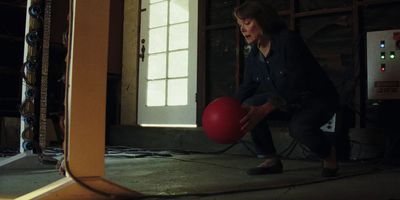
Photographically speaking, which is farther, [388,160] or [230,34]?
[230,34]

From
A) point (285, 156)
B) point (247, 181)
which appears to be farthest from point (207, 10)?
point (247, 181)

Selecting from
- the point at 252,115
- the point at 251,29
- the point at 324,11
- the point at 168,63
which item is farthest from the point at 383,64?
the point at 168,63

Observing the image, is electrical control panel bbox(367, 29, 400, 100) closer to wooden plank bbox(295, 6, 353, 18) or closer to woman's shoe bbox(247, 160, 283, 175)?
wooden plank bbox(295, 6, 353, 18)

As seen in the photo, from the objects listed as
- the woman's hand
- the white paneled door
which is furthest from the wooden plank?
the woman's hand

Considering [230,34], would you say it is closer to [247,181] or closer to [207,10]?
[207,10]

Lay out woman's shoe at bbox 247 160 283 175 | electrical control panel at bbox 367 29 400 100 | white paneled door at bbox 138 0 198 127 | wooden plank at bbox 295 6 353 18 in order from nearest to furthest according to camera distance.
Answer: woman's shoe at bbox 247 160 283 175, electrical control panel at bbox 367 29 400 100, wooden plank at bbox 295 6 353 18, white paneled door at bbox 138 0 198 127

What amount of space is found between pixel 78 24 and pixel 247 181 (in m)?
1.07

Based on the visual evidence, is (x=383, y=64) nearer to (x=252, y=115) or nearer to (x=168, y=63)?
(x=252, y=115)

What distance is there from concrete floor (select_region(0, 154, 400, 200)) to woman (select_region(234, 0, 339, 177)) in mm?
196

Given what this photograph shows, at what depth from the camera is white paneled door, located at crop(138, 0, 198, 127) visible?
468cm

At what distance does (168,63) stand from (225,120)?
2987 mm

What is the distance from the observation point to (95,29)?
1.56m

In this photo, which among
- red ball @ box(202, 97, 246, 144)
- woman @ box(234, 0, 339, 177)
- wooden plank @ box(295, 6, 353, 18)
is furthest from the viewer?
wooden plank @ box(295, 6, 353, 18)

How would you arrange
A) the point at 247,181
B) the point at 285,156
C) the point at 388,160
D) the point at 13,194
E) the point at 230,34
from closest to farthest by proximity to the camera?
1. the point at 13,194
2. the point at 247,181
3. the point at 388,160
4. the point at 285,156
5. the point at 230,34
